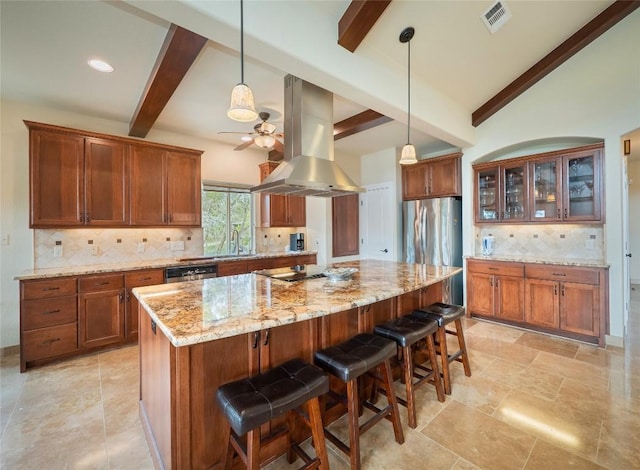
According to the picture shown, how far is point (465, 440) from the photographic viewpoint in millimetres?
1811

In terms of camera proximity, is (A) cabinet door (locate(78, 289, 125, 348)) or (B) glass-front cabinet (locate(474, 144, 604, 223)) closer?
(A) cabinet door (locate(78, 289, 125, 348))

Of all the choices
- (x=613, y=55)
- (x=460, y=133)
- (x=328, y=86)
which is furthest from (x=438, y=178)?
(x=328, y=86)

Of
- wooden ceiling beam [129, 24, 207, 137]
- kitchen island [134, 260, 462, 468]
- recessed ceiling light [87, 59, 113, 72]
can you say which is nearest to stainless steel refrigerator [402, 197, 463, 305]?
kitchen island [134, 260, 462, 468]

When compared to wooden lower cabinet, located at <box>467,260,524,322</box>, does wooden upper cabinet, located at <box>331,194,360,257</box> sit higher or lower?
higher

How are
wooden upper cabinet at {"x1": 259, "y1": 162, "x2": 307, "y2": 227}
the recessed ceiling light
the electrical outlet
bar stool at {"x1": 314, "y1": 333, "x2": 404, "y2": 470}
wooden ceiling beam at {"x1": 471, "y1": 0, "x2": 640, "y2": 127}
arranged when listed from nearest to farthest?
bar stool at {"x1": 314, "y1": 333, "x2": 404, "y2": 470} < the recessed ceiling light < wooden ceiling beam at {"x1": 471, "y1": 0, "x2": 640, "y2": 127} < the electrical outlet < wooden upper cabinet at {"x1": 259, "y1": 162, "x2": 307, "y2": 227}

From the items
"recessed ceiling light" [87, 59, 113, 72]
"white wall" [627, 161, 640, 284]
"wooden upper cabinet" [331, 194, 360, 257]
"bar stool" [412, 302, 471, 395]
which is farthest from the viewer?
"white wall" [627, 161, 640, 284]

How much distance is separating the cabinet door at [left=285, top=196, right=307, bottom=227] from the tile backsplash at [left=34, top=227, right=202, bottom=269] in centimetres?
154

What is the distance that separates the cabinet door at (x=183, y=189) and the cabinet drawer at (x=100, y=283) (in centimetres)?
96

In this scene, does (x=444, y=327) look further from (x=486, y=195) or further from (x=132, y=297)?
(x=132, y=297)

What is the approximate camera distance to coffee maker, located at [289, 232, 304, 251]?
5.16 m

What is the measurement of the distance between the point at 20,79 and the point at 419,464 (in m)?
4.64

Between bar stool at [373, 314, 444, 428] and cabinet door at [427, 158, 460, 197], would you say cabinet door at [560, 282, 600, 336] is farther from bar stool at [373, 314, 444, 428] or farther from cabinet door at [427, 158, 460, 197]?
bar stool at [373, 314, 444, 428]

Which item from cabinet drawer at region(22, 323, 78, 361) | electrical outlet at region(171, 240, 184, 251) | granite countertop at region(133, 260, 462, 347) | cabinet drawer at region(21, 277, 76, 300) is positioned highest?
electrical outlet at region(171, 240, 184, 251)

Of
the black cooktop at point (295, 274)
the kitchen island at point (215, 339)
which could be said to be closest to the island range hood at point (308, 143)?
the black cooktop at point (295, 274)
